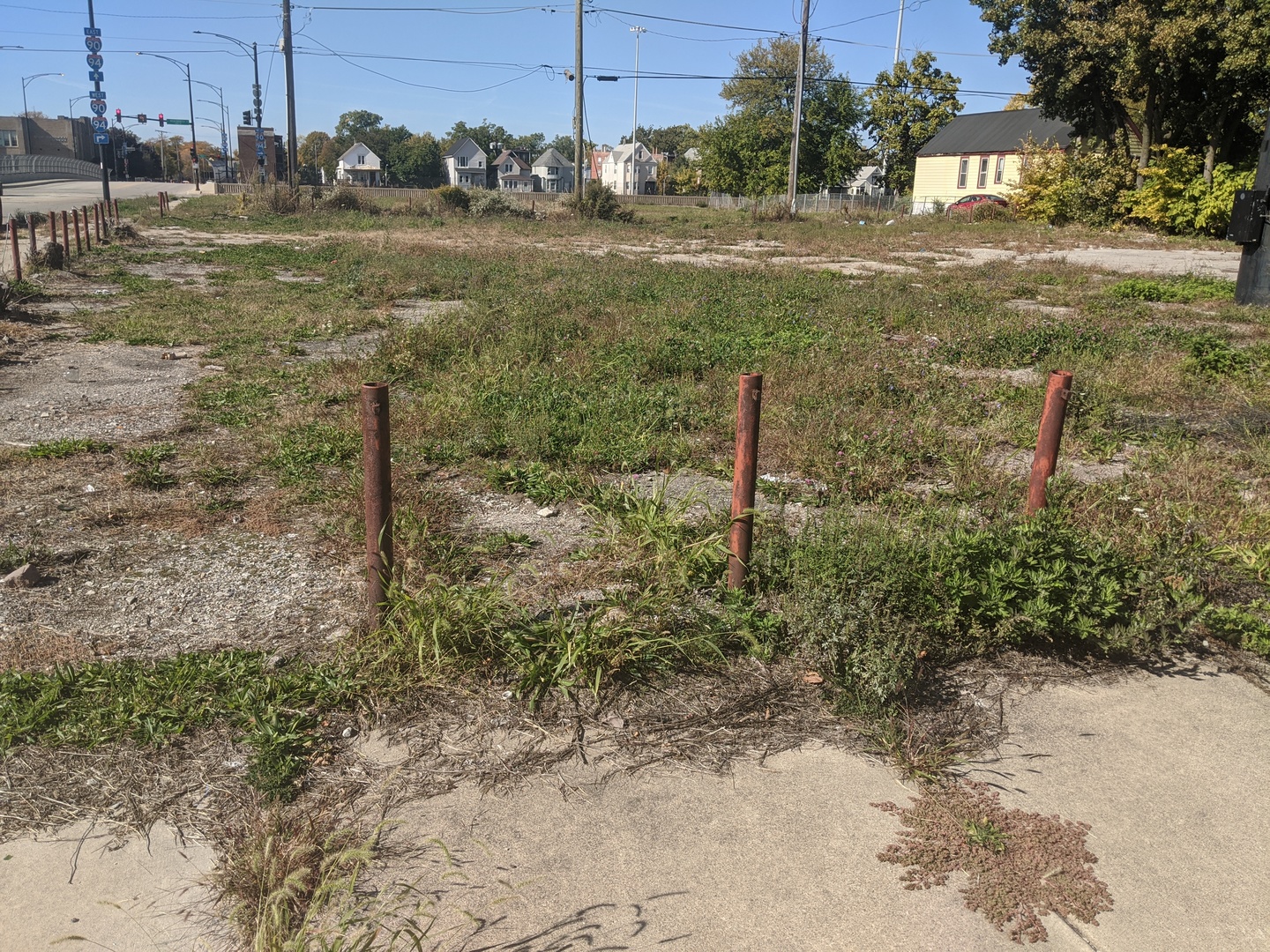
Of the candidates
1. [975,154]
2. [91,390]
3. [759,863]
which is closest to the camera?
[759,863]

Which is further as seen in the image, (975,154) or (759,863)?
(975,154)

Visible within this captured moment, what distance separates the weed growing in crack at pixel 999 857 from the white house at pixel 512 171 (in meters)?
126

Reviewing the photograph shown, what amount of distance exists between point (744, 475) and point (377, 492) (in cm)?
145

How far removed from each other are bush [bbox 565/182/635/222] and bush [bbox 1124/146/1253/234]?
17414 millimetres

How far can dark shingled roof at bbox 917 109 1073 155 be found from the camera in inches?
1988

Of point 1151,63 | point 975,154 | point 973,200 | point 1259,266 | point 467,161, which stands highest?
point 467,161

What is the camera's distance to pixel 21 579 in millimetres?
4172

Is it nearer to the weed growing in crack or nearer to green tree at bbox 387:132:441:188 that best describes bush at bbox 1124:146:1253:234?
the weed growing in crack

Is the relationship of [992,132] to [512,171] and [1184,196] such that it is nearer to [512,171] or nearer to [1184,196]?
[1184,196]

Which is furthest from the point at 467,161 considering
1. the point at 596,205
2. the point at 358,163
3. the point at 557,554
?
the point at 557,554

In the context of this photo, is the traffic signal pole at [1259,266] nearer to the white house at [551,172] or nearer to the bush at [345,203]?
the bush at [345,203]

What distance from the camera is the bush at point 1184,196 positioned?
27.6 meters

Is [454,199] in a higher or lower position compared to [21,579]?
higher

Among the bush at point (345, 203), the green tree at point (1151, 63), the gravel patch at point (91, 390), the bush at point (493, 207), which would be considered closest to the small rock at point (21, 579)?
the gravel patch at point (91, 390)
